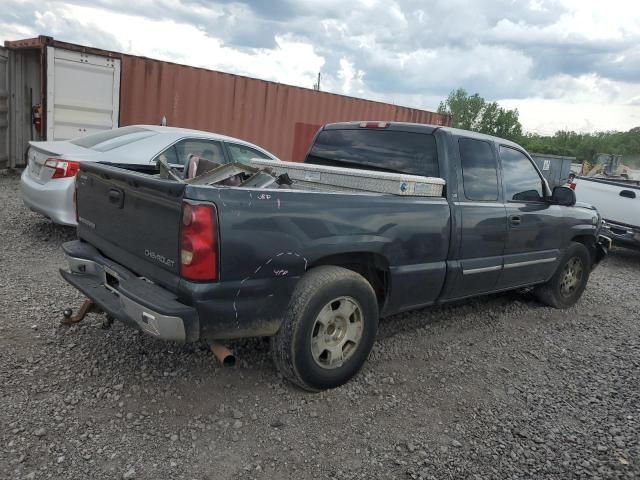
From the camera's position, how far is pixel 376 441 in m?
2.83

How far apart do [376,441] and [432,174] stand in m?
1.98

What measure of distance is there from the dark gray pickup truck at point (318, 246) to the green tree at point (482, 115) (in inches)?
3069

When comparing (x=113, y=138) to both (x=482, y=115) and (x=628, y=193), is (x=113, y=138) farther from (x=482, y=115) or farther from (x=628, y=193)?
(x=482, y=115)

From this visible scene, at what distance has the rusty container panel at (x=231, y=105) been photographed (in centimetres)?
995

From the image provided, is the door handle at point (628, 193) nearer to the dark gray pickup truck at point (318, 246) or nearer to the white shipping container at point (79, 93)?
the dark gray pickup truck at point (318, 246)

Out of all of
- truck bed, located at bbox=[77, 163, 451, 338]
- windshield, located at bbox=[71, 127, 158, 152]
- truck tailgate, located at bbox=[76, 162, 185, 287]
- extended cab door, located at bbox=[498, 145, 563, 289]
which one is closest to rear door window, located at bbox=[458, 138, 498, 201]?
extended cab door, located at bbox=[498, 145, 563, 289]

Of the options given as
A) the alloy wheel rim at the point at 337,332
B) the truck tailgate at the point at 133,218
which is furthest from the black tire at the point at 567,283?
the truck tailgate at the point at 133,218

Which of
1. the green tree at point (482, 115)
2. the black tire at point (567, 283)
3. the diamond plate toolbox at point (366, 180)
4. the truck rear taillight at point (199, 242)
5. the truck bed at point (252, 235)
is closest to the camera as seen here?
the truck rear taillight at point (199, 242)

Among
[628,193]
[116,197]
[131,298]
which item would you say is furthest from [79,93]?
[628,193]

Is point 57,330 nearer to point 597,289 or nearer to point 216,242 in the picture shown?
point 216,242

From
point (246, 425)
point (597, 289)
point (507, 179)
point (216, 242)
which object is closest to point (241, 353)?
point (246, 425)

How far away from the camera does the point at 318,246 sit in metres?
3.00

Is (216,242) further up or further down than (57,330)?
further up

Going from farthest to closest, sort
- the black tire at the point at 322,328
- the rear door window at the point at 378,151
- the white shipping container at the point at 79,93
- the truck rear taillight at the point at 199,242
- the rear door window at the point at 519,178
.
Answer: the white shipping container at the point at 79,93 < the rear door window at the point at 519,178 < the rear door window at the point at 378,151 < the black tire at the point at 322,328 < the truck rear taillight at the point at 199,242
